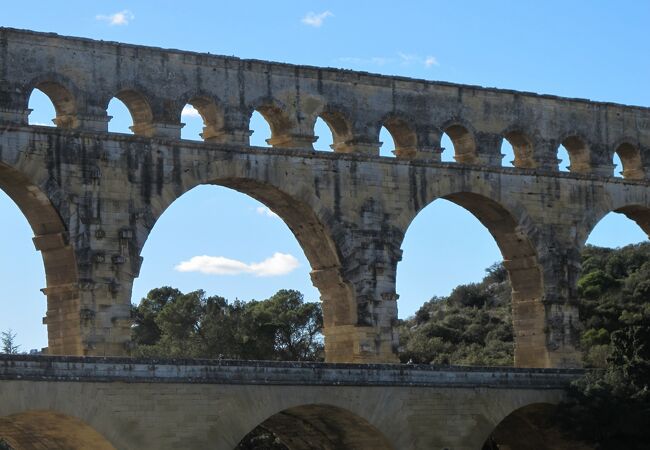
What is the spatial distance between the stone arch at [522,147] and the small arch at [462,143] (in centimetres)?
150

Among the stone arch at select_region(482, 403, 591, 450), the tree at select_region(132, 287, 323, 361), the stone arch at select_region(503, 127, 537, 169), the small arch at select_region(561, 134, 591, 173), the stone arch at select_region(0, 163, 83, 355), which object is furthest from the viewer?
the tree at select_region(132, 287, 323, 361)

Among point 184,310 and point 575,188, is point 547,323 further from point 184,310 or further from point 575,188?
point 184,310

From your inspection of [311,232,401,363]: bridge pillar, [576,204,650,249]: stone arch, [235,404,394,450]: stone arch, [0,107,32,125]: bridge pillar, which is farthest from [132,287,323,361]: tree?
[0,107,32,125]: bridge pillar

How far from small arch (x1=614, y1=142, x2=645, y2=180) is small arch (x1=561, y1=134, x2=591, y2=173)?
1630mm

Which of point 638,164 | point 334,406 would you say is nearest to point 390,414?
point 334,406

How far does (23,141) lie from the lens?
3762 centimetres

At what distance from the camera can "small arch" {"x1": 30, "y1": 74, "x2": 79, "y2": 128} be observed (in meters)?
38.3

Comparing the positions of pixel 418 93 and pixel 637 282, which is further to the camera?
pixel 637 282

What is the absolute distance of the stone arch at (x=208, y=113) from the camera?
40562mm

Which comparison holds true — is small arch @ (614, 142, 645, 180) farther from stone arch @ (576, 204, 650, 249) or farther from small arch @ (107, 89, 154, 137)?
small arch @ (107, 89, 154, 137)

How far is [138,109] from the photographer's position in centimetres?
3991

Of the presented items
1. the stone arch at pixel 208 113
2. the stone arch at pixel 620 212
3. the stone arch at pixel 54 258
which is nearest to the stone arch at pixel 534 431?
the stone arch at pixel 620 212

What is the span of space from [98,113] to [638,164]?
17284 millimetres

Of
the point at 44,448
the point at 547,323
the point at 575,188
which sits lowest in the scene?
the point at 44,448
